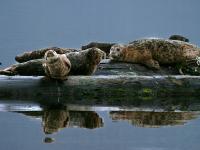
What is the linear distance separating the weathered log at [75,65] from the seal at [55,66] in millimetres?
1174

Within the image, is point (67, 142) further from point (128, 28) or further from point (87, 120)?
point (128, 28)

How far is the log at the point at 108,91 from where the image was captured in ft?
57.9

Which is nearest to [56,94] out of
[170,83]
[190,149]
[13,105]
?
[13,105]

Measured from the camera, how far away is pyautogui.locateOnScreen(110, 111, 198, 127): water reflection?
14.1 metres

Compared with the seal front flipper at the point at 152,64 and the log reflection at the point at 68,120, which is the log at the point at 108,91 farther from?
the seal front flipper at the point at 152,64

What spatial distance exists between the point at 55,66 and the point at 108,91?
1.48 metres

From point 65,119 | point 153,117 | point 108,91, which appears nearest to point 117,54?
point 108,91

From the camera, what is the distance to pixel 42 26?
193 meters

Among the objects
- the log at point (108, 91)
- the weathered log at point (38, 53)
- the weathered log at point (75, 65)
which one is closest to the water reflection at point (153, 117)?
the log at point (108, 91)

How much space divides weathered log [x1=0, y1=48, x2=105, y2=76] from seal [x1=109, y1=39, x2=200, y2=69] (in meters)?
2.20

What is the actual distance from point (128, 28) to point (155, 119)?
7144 inches

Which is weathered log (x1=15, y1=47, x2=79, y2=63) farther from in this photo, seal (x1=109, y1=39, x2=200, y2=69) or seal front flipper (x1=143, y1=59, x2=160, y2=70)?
seal front flipper (x1=143, y1=59, x2=160, y2=70)

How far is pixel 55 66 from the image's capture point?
57.1 ft

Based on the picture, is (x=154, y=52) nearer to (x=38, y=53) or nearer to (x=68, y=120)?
(x=38, y=53)
